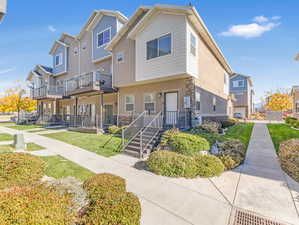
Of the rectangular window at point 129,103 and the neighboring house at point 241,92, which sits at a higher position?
the neighboring house at point 241,92

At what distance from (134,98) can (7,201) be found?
1160cm

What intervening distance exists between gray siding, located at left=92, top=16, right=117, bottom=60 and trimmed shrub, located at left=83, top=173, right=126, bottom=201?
14.9 meters

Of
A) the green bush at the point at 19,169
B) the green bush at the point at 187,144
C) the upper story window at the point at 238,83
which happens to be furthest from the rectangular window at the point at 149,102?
the upper story window at the point at 238,83

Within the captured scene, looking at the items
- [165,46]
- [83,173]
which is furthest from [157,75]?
[83,173]

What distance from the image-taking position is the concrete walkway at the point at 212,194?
3246 millimetres

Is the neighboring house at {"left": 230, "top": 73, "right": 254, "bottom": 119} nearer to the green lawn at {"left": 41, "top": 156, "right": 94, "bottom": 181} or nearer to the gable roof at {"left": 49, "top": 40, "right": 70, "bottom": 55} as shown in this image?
the gable roof at {"left": 49, "top": 40, "right": 70, "bottom": 55}

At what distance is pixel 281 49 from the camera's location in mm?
15578

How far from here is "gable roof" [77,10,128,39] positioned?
15.3 metres

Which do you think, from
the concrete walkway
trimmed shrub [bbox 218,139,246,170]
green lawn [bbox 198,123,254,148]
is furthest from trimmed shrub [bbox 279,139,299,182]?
green lawn [bbox 198,123,254,148]

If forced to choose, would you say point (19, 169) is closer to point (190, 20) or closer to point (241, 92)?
point (190, 20)

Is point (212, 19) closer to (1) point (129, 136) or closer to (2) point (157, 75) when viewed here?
(2) point (157, 75)

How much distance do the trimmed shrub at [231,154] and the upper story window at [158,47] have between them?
6573 mm

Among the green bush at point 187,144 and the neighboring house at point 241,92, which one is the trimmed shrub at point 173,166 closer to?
the green bush at point 187,144

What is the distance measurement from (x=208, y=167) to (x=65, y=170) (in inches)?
203
